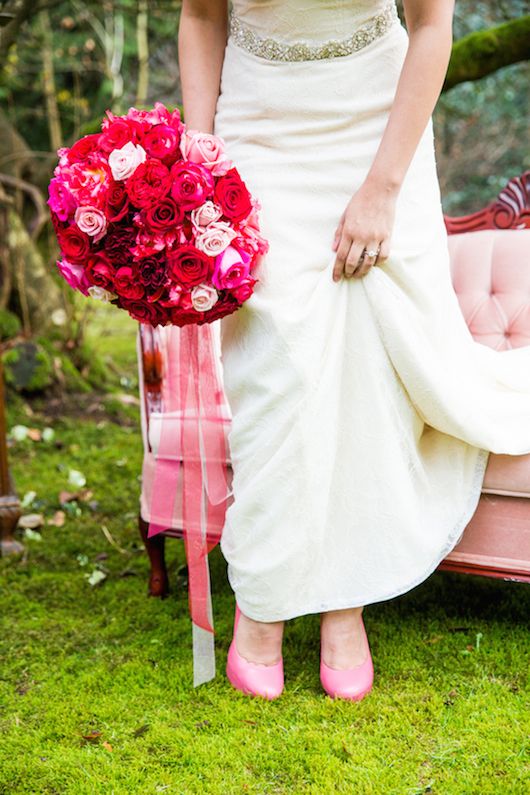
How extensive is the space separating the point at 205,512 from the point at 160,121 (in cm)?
109

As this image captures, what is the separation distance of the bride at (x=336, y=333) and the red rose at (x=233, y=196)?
0.17 metres

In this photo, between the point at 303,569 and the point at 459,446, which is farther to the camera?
Answer: the point at 459,446

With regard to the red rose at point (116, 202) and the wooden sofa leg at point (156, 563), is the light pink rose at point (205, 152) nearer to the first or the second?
the red rose at point (116, 202)

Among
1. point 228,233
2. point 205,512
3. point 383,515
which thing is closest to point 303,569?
point 383,515

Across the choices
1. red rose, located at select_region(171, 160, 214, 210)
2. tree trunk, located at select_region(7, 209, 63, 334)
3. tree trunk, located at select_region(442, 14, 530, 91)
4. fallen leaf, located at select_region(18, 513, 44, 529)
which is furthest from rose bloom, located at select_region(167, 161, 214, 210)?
tree trunk, located at select_region(7, 209, 63, 334)

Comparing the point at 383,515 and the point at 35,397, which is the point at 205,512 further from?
the point at 35,397

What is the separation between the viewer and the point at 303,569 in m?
2.24

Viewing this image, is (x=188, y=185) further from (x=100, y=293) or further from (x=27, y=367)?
(x=27, y=367)

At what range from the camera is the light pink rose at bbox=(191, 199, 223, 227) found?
2.06 m

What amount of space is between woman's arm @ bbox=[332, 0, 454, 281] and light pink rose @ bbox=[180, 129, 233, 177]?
0.34 m

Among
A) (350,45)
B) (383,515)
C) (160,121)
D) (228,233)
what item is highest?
(350,45)

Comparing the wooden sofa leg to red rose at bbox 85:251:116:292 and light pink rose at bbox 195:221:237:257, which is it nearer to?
red rose at bbox 85:251:116:292

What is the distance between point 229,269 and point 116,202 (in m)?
0.31

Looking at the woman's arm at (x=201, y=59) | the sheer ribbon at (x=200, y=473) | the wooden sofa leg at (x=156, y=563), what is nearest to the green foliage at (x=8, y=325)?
the wooden sofa leg at (x=156, y=563)
